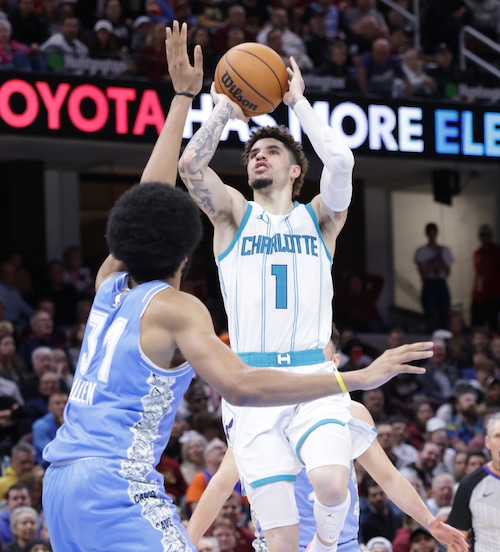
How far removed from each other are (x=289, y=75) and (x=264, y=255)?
1.32 meters

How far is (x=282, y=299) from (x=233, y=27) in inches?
430

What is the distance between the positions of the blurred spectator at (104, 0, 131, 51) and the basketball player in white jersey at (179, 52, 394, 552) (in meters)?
9.75

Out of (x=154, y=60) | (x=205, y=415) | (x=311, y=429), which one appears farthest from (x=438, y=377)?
(x=311, y=429)

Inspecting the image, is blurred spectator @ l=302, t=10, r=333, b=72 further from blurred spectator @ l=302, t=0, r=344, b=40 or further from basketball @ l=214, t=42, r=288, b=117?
basketball @ l=214, t=42, r=288, b=117

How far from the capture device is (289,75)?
696 centimetres

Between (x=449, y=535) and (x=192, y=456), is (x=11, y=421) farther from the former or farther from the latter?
(x=449, y=535)

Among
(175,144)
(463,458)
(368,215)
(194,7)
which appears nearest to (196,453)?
(463,458)

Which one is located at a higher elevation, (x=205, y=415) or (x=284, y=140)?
(x=284, y=140)

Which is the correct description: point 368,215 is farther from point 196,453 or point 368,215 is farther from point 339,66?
point 196,453

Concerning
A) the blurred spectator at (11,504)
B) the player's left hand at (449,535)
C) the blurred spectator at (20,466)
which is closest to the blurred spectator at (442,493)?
the blurred spectator at (20,466)

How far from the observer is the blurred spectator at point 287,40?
16516 millimetres

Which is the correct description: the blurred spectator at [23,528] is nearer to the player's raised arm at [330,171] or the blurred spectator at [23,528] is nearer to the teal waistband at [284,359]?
the teal waistband at [284,359]

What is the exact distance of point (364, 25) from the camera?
18.1 m

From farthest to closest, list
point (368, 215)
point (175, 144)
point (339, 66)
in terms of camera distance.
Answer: point (368, 215) < point (339, 66) < point (175, 144)
